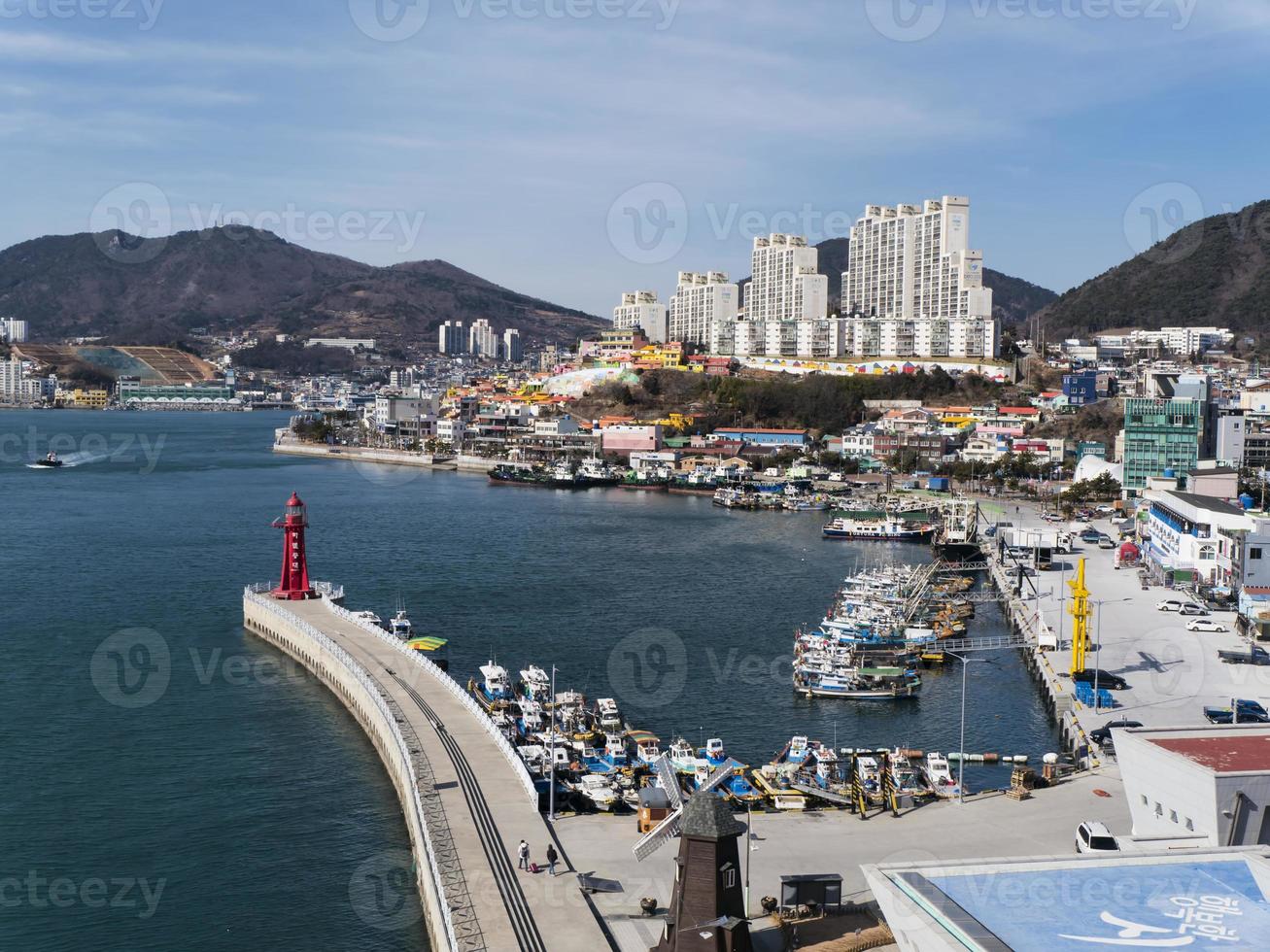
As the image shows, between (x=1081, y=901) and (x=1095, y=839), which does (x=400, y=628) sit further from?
(x=1081, y=901)

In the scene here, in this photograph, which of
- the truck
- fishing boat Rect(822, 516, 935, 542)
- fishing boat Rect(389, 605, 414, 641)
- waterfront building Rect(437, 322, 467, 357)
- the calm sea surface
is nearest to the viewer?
the calm sea surface

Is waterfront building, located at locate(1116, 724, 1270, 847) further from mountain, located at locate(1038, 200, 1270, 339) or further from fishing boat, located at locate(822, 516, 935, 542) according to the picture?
mountain, located at locate(1038, 200, 1270, 339)

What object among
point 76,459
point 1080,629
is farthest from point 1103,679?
point 76,459

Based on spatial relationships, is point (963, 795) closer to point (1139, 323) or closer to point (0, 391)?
point (1139, 323)

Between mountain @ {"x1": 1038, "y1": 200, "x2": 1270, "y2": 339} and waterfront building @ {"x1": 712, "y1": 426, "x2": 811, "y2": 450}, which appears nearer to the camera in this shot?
waterfront building @ {"x1": 712, "y1": 426, "x2": 811, "y2": 450}

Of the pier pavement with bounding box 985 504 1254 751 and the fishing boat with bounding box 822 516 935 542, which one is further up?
the fishing boat with bounding box 822 516 935 542

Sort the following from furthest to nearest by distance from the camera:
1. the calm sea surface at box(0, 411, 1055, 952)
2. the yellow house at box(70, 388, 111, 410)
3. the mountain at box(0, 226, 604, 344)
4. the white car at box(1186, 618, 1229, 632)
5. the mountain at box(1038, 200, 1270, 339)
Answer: the mountain at box(0, 226, 604, 344)
the yellow house at box(70, 388, 111, 410)
the mountain at box(1038, 200, 1270, 339)
the white car at box(1186, 618, 1229, 632)
the calm sea surface at box(0, 411, 1055, 952)

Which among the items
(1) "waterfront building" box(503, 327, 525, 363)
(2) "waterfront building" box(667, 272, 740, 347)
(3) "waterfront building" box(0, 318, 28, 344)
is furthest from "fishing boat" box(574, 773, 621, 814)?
(3) "waterfront building" box(0, 318, 28, 344)
